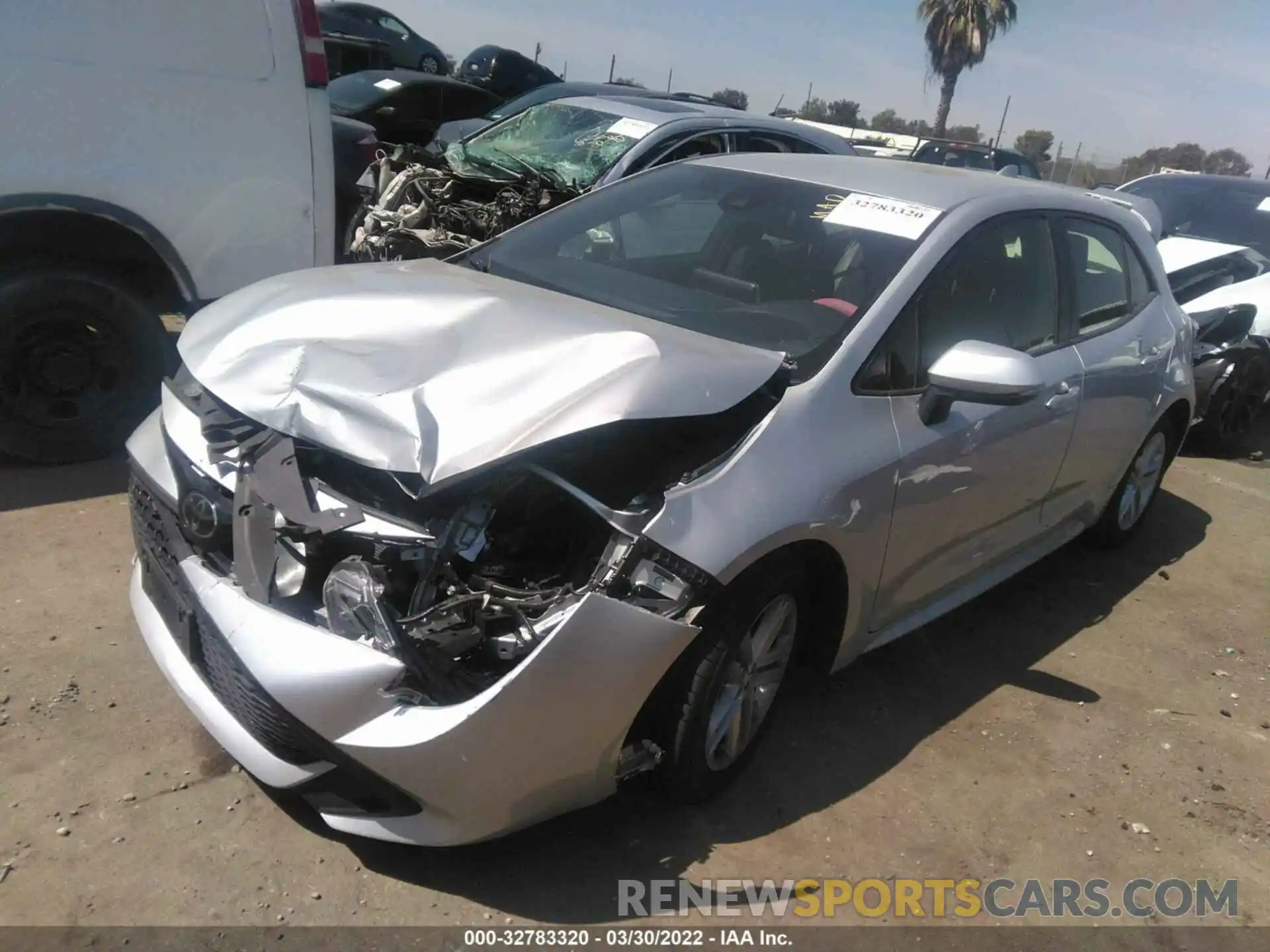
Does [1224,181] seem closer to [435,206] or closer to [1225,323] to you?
[1225,323]

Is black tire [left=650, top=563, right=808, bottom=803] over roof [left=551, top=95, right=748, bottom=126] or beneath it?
beneath

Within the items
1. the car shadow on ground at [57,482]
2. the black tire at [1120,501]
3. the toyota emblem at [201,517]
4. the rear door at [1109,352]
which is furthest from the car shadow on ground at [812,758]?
the car shadow on ground at [57,482]

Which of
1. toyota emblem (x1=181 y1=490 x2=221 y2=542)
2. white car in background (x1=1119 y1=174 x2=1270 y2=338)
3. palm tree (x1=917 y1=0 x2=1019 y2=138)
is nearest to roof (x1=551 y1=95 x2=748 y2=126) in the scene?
white car in background (x1=1119 y1=174 x2=1270 y2=338)

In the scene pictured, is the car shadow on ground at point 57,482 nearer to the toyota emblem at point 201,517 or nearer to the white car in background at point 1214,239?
the toyota emblem at point 201,517

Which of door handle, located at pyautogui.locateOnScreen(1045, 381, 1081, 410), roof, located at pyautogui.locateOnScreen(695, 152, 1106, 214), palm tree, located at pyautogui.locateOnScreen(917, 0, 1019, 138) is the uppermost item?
palm tree, located at pyautogui.locateOnScreen(917, 0, 1019, 138)

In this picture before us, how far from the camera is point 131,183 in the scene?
4.29 metres

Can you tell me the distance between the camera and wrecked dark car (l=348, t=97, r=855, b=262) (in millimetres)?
6117

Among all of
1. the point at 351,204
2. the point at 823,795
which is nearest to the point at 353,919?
the point at 823,795

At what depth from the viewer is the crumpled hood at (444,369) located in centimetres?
241

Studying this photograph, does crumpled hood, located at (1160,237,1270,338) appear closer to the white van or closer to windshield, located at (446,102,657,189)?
windshield, located at (446,102,657,189)

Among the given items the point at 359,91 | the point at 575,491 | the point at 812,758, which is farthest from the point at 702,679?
the point at 359,91

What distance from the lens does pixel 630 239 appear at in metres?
3.79

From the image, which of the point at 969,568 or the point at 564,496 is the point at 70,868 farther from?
the point at 969,568

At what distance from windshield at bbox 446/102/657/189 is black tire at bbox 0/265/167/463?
108 inches
